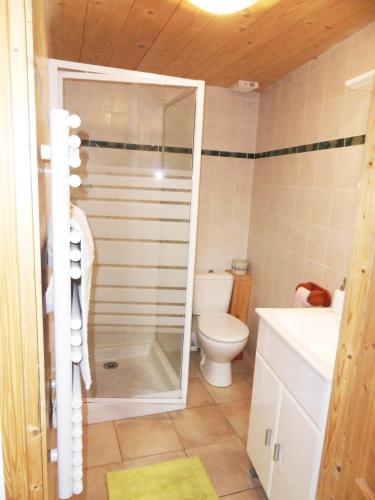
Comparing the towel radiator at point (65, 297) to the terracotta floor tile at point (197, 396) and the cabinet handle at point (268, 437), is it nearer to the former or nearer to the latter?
the cabinet handle at point (268, 437)

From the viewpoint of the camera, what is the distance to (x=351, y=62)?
5.91 ft

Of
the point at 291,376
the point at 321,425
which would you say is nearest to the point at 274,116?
the point at 291,376

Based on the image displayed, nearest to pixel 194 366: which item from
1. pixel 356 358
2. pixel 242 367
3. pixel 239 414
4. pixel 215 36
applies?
pixel 242 367

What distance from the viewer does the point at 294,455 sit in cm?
136

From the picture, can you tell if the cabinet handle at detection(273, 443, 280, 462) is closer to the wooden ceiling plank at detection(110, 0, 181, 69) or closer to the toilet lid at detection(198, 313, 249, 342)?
the toilet lid at detection(198, 313, 249, 342)

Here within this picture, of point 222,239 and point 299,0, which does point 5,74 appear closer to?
point 299,0

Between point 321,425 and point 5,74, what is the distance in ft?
4.32

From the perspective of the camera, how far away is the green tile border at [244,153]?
1.85m

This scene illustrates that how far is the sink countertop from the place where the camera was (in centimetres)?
135

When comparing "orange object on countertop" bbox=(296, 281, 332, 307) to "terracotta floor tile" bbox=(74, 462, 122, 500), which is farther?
"orange object on countertop" bbox=(296, 281, 332, 307)

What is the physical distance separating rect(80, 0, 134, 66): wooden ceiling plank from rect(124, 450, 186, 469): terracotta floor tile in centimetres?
228

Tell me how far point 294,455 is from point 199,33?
6.62 ft

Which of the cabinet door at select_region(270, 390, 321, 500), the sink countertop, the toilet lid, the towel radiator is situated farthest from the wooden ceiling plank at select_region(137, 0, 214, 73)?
the toilet lid

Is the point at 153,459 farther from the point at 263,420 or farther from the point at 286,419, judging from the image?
the point at 286,419
